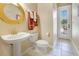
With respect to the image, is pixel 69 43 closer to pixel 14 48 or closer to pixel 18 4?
pixel 14 48

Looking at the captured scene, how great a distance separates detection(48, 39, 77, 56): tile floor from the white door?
7 centimetres

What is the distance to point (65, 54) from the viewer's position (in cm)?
180

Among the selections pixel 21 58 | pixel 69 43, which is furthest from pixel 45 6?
pixel 21 58

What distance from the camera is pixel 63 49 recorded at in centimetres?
182

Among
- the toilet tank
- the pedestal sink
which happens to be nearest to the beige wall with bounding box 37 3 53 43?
the toilet tank

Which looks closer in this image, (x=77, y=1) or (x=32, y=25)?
(x=77, y=1)

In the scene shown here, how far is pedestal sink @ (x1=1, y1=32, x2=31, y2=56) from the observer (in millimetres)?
1796

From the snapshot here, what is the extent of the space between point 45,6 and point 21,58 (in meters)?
0.75

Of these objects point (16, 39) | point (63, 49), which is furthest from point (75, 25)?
point (16, 39)

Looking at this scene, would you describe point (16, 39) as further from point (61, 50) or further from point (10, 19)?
point (61, 50)

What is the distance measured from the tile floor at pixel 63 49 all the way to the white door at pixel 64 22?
→ 0.23 ft

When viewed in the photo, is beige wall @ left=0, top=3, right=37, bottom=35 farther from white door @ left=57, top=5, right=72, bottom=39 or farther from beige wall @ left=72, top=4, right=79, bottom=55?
beige wall @ left=72, top=4, right=79, bottom=55

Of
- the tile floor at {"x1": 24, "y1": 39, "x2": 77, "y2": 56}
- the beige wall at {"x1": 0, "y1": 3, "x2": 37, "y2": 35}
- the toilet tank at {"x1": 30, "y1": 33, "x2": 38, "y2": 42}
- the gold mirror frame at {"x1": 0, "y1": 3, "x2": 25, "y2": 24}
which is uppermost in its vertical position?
the gold mirror frame at {"x1": 0, "y1": 3, "x2": 25, "y2": 24}

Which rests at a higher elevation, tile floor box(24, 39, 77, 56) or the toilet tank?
the toilet tank
